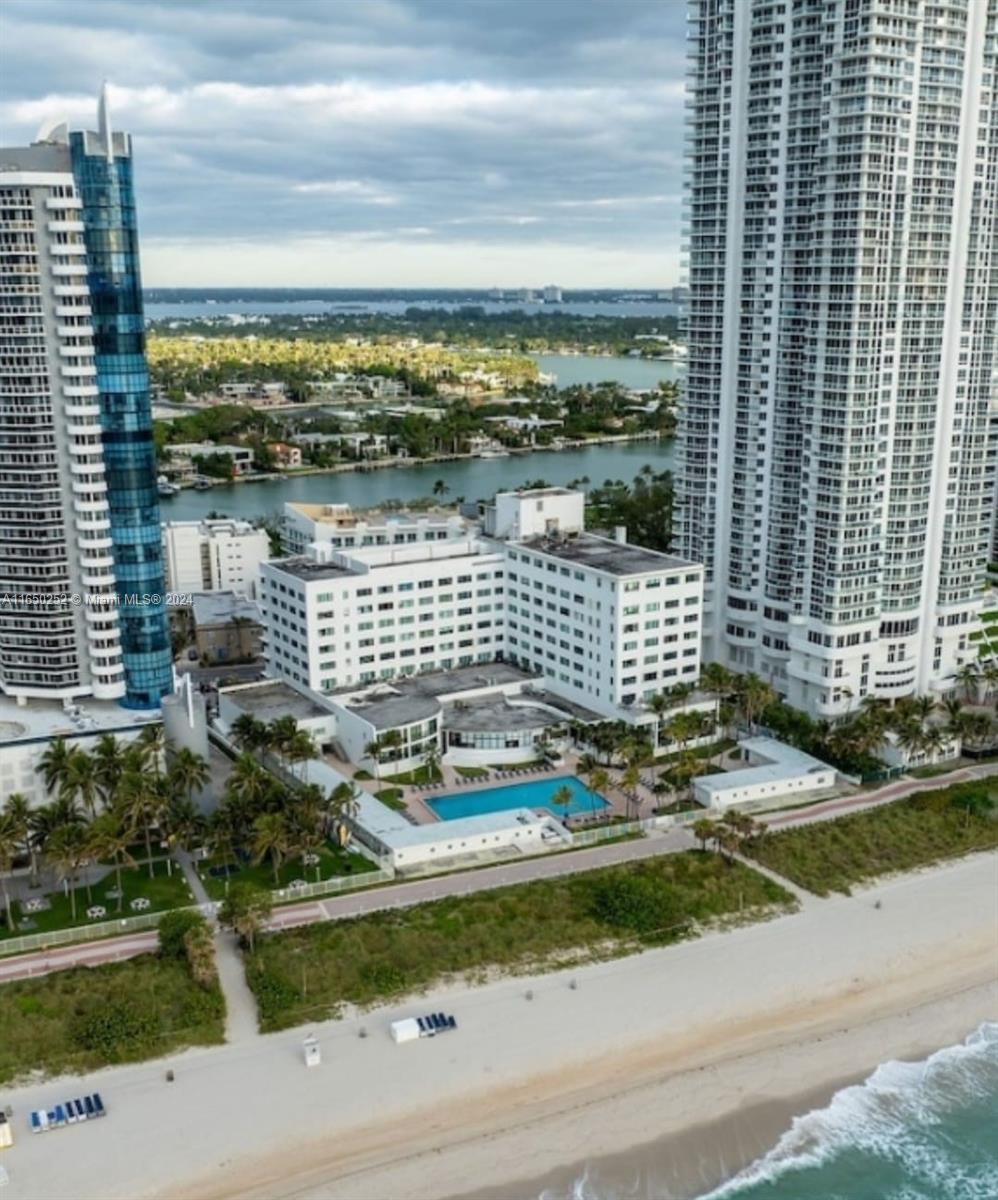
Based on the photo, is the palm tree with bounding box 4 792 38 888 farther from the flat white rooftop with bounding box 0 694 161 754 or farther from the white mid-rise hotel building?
the white mid-rise hotel building

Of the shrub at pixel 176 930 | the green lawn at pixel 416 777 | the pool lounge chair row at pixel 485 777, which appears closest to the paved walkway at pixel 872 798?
the pool lounge chair row at pixel 485 777

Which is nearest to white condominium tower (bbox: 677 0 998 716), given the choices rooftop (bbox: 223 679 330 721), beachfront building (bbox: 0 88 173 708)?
rooftop (bbox: 223 679 330 721)

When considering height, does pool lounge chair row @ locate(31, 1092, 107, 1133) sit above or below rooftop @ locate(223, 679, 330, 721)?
below

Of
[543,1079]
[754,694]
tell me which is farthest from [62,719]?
[754,694]

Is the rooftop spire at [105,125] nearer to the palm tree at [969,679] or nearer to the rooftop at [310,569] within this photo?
the rooftop at [310,569]

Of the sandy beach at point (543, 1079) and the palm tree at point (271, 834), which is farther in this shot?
the palm tree at point (271, 834)

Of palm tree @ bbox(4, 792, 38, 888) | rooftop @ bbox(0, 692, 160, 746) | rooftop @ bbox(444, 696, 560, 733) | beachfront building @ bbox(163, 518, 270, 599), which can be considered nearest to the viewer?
palm tree @ bbox(4, 792, 38, 888)
